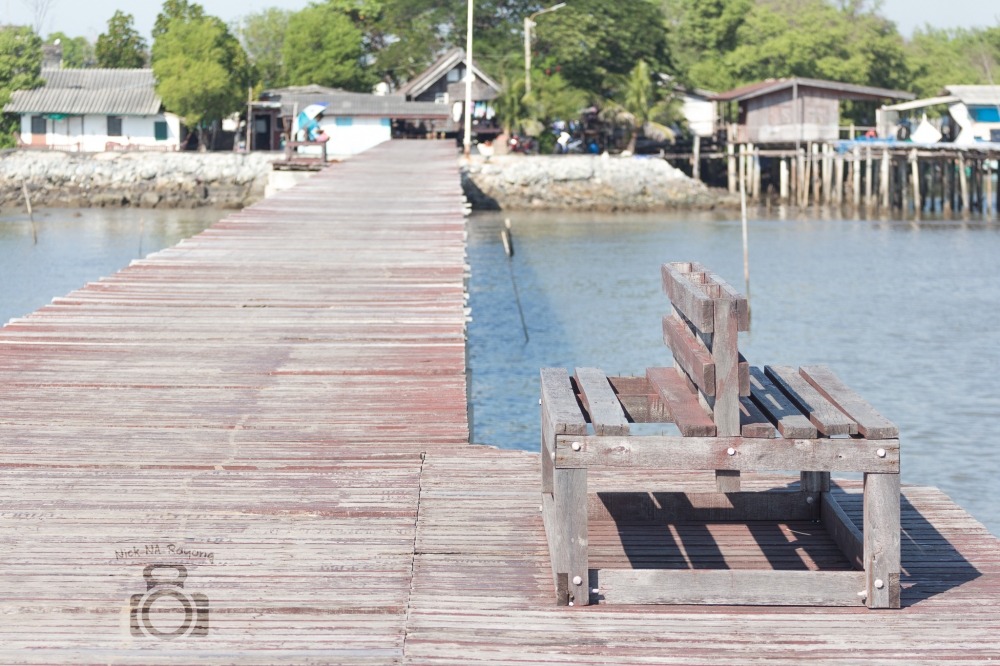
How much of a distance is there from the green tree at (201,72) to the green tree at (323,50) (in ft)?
15.9

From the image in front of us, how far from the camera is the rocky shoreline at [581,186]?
169ft

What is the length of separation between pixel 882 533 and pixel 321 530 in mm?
2446

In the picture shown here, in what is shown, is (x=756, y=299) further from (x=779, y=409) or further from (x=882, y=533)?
(x=882, y=533)

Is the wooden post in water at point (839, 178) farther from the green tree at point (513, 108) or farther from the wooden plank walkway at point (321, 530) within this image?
the wooden plank walkway at point (321, 530)

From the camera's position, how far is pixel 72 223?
46.8 metres

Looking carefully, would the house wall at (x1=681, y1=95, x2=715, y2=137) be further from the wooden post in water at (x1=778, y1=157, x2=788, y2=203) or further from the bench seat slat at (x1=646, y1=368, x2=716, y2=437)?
the bench seat slat at (x1=646, y1=368, x2=716, y2=437)

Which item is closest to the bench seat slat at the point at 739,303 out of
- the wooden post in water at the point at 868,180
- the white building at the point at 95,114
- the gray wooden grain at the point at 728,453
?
the gray wooden grain at the point at 728,453

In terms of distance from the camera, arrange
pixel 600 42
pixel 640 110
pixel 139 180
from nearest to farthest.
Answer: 1. pixel 139 180
2. pixel 640 110
3. pixel 600 42

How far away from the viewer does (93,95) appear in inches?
2451

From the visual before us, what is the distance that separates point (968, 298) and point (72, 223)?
30.2 m

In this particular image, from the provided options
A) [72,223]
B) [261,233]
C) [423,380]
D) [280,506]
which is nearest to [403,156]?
[72,223]

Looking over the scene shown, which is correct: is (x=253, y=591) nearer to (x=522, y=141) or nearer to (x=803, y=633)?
(x=803, y=633)

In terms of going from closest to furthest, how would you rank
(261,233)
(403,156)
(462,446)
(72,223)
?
(462,446) < (261,233) < (403,156) < (72,223)

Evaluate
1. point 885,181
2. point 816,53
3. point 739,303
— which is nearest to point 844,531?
point 739,303
